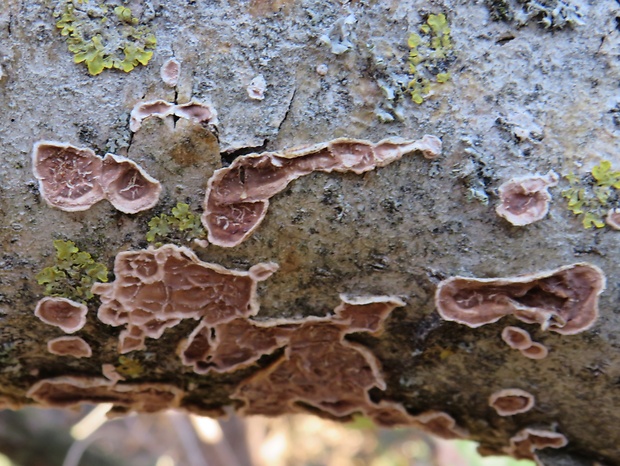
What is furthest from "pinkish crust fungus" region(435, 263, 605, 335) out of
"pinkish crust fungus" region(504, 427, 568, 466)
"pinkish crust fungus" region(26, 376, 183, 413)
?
"pinkish crust fungus" region(26, 376, 183, 413)

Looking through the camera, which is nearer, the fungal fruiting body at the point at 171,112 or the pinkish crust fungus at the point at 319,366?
the fungal fruiting body at the point at 171,112

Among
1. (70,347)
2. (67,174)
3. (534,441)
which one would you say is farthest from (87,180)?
→ (534,441)

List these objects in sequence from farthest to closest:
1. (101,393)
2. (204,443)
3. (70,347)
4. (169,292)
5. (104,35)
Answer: (204,443), (101,393), (70,347), (169,292), (104,35)

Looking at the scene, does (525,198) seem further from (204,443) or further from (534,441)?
(204,443)

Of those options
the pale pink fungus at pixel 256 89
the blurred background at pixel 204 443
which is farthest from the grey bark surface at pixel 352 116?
the blurred background at pixel 204 443

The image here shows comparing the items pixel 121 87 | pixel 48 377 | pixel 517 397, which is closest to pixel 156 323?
pixel 48 377

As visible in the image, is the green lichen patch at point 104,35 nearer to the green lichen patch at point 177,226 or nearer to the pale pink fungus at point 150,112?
the pale pink fungus at point 150,112
